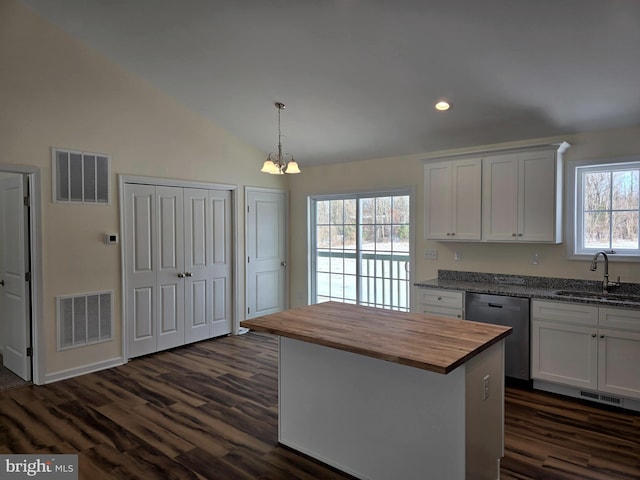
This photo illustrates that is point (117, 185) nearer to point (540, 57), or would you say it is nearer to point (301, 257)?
point (301, 257)

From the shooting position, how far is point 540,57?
10.2 ft

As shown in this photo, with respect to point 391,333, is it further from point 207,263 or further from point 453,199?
point 207,263

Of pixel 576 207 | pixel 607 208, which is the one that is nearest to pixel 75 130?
pixel 576 207

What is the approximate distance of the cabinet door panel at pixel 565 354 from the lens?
3.53m

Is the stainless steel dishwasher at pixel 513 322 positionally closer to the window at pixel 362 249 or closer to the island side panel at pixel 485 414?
the window at pixel 362 249

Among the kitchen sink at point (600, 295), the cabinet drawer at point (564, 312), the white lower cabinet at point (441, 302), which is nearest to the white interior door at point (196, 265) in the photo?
the white lower cabinet at point (441, 302)

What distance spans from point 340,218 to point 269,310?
174cm

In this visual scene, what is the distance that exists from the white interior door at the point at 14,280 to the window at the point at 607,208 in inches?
211

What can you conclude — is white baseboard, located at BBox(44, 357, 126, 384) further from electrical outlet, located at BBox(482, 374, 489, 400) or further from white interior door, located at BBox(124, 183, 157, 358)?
electrical outlet, located at BBox(482, 374, 489, 400)

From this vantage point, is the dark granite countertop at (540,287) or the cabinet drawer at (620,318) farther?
the dark granite countertop at (540,287)

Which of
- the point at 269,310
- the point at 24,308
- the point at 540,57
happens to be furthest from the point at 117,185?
the point at 540,57

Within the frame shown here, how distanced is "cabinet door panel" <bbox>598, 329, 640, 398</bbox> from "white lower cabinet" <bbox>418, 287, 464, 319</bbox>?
1.21 m

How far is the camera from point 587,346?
3.54 m

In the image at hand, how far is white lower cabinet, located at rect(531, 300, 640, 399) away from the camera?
11.0ft
